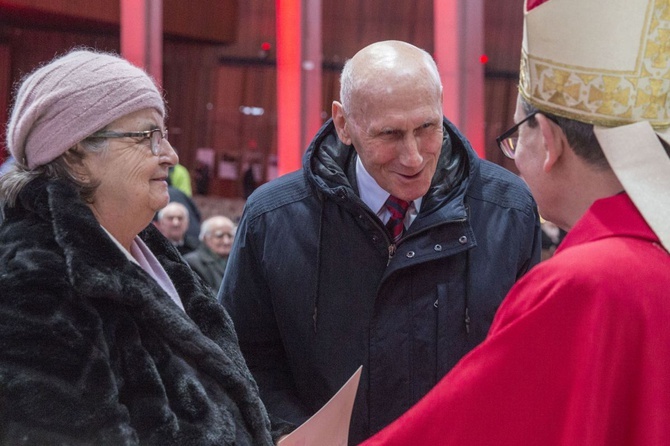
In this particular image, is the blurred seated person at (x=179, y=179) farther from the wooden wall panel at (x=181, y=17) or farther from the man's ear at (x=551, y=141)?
the man's ear at (x=551, y=141)

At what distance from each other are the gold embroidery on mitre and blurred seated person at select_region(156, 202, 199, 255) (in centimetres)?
523

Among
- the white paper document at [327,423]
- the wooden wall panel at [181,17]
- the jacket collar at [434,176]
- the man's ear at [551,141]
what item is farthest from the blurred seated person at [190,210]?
the man's ear at [551,141]

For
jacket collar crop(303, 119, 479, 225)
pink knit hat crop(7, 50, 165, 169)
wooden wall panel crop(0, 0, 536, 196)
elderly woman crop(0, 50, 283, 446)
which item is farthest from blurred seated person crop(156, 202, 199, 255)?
pink knit hat crop(7, 50, 165, 169)

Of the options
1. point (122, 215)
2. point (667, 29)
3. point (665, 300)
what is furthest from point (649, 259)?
point (122, 215)

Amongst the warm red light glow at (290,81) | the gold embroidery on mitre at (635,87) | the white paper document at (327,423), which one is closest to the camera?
the gold embroidery on mitre at (635,87)

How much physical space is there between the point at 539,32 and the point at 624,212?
1.09 feet

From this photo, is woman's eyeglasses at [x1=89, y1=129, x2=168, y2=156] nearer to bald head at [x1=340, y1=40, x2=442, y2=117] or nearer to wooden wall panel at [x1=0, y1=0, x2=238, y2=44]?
bald head at [x1=340, y1=40, x2=442, y2=117]

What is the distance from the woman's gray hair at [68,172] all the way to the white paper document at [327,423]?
62cm

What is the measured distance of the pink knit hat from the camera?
1803 mm

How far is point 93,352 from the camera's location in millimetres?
1639

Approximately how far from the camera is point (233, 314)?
2404 mm

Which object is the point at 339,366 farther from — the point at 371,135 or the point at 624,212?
the point at 624,212

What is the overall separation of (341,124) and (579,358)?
125cm

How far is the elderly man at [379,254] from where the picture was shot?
2250 mm
